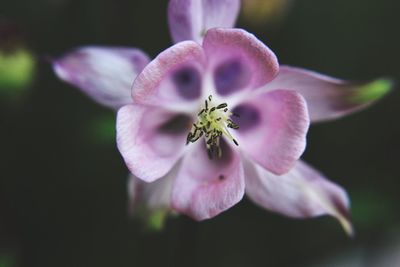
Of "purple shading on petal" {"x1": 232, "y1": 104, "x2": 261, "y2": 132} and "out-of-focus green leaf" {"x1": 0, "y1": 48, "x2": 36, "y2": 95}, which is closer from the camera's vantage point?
"purple shading on petal" {"x1": 232, "y1": 104, "x2": 261, "y2": 132}

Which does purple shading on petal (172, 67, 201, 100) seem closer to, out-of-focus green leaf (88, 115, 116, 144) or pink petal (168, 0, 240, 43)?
pink petal (168, 0, 240, 43)

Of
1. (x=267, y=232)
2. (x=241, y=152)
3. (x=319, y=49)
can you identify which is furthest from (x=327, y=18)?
(x=241, y=152)

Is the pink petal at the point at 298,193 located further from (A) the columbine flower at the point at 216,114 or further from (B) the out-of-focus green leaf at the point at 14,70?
(B) the out-of-focus green leaf at the point at 14,70

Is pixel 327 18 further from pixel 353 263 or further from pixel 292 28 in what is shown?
pixel 353 263

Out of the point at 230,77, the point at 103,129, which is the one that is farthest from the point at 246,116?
the point at 103,129

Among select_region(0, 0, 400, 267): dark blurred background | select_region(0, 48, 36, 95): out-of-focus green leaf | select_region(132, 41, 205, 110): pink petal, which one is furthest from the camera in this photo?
select_region(0, 0, 400, 267): dark blurred background

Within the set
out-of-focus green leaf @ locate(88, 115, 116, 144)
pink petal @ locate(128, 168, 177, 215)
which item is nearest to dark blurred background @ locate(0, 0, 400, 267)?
out-of-focus green leaf @ locate(88, 115, 116, 144)
